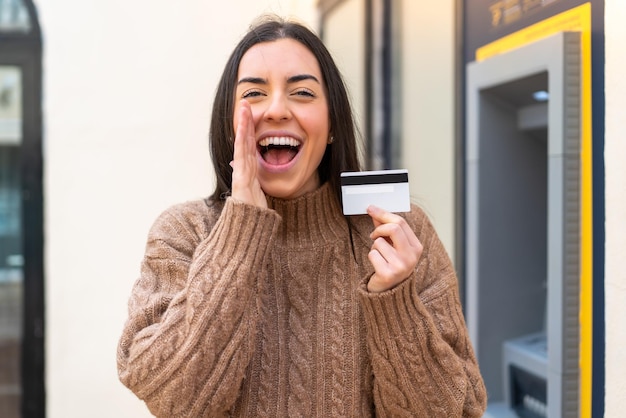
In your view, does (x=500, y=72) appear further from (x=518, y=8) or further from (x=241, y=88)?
(x=241, y=88)

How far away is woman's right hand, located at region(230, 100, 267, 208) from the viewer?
1433 millimetres

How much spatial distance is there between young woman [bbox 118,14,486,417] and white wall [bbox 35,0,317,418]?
263 cm

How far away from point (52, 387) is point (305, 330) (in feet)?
10.6

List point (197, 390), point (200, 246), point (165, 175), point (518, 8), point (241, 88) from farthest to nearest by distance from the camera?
1. point (165, 175)
2. point (518, 8)
3. point (241, 88)
4. point (200, 246)
5. point (197, 390)

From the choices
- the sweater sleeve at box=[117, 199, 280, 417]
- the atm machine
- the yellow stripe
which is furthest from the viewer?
the atm machine

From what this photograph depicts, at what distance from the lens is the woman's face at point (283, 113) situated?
1517mm

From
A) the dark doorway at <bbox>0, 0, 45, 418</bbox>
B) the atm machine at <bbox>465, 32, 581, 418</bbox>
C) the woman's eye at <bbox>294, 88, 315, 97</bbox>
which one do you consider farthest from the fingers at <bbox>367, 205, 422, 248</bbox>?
the dark doorway at <bbox>0, 0, 45, 418</bbox>

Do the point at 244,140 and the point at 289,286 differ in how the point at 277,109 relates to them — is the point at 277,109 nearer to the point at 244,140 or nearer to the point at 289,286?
the point at 244,140

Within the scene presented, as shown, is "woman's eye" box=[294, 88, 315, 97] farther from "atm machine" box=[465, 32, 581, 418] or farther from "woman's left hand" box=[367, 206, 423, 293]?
"atm machine" box=[465, 32, 581, 418]

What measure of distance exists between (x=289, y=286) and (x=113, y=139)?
9.56 feet

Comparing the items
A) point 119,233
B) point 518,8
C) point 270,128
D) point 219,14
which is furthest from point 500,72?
point 119,233

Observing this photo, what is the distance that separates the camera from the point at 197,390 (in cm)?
133
